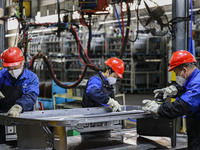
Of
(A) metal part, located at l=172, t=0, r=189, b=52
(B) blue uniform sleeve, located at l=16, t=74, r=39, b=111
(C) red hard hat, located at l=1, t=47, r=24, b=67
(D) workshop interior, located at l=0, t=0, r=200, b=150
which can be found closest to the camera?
(D) workshop interior, located at l=0, t=0, r=200, b=150

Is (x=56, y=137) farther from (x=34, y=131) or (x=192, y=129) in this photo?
(x=192, y=129)

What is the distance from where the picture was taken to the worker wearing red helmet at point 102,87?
134 inches

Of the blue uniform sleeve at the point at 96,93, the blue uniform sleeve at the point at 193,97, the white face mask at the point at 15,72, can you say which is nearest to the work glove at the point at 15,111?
the white face mask at the point at 15,72

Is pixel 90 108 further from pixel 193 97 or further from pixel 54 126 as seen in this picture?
pixel 193 97

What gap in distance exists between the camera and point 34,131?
7.53 feet

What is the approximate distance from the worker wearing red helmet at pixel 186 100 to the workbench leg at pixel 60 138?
2.93 ft

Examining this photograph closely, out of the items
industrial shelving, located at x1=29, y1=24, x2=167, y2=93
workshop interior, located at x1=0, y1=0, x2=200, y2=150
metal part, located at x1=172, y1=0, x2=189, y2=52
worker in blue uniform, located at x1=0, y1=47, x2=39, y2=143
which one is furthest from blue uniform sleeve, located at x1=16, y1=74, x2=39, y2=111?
industrial shelving, located at x1=29, y1=24, x2=167, y2=93

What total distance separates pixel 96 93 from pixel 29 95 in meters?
0.82

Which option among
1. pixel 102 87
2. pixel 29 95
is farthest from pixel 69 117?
pixel 102 87

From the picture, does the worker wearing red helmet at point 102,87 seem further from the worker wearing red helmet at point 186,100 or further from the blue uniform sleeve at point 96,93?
the worker wearing red helmet at point 186,100

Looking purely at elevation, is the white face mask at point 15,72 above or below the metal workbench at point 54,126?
above

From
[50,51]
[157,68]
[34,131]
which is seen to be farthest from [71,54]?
[34,131]

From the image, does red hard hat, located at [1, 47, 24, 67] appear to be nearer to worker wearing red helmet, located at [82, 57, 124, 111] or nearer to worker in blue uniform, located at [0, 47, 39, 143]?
worker in blue uniform, located at [0, 47, 39, 143]

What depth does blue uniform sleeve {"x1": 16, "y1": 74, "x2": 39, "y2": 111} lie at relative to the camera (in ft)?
9.30
